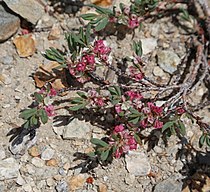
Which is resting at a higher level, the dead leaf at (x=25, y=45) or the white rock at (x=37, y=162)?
the dead leaf at (x=25, y=45)

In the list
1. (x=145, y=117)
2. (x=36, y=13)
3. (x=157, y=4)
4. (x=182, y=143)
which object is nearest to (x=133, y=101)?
(x=145, y=117)

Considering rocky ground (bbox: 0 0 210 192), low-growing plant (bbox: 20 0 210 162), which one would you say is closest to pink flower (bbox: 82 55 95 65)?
low-growing plant (bbox: 20 0 210 162)

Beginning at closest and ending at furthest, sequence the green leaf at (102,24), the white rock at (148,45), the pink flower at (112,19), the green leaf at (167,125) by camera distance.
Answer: the green leaf at (167,125) < the green leaf at (102,24) < the pink flower at (112,19) < the white rock at (148,45)

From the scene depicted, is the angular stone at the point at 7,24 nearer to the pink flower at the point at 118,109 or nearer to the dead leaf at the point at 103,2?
the dead leaf at the point at 103,2

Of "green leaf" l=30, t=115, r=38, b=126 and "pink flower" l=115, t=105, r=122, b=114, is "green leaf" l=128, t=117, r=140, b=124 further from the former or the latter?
"green leaf" l=30, t=115, r=38, b=126

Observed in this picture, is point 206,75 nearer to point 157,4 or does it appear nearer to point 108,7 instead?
point 157,4

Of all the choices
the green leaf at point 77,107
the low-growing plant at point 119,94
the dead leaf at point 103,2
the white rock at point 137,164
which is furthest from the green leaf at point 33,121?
the dead leaf at point 103,2
